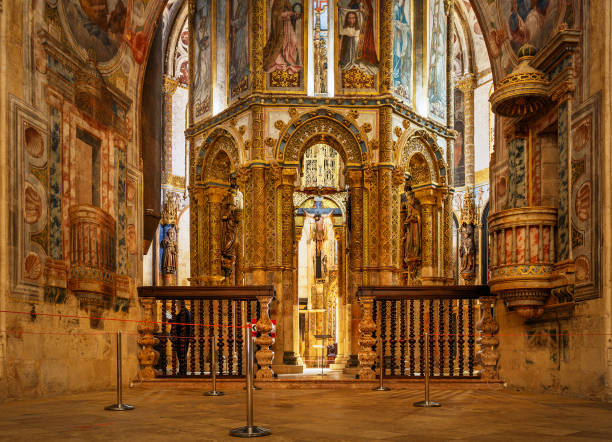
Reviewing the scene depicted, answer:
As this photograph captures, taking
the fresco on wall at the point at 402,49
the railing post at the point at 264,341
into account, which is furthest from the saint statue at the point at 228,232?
the railing post at the point at 264,341

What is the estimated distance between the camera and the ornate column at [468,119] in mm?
25641

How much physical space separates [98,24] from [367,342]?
21.2ft

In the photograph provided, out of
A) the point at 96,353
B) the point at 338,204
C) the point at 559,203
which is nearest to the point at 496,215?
the point at 559,203

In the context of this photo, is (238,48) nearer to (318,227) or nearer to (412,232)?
(412,232)

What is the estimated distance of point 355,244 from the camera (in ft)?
58.0

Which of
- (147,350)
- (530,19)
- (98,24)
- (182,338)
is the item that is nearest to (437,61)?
(530,19)

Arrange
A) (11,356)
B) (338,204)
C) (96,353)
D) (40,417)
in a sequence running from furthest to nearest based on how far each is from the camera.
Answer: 1. (338,204)
2. (96,353)
3. (11,356)
4. (40,417)

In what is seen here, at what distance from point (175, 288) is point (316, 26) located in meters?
12.5

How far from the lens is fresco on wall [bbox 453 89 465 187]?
85.0ft

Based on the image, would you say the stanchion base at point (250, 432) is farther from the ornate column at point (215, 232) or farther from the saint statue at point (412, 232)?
the saint statue at point (412, 232)

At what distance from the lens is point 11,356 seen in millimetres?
7871

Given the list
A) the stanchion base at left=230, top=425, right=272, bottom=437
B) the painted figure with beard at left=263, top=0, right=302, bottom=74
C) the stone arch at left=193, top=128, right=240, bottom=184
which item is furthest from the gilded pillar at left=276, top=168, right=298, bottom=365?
the stanchion base at left=230, top=425, right=272, bottom=437

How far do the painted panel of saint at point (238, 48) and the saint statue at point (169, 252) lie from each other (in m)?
8.63

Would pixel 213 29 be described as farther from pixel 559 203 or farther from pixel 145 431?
pixel 145 431
